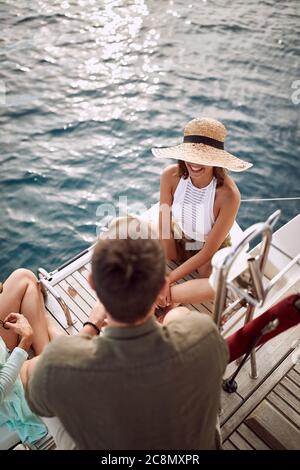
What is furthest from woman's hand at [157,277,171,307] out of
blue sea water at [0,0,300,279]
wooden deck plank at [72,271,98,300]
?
blue sea water at [0,0,300,279]

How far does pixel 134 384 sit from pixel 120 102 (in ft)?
22.1

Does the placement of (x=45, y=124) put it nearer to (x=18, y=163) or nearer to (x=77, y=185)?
(x=18, y=163)

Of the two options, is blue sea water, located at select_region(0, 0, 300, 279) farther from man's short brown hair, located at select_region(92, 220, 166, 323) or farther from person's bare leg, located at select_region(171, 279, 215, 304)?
man's short brown hair, located at select_region(92, 220, 166, 323)

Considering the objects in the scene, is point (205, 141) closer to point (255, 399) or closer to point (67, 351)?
point (255, 399)

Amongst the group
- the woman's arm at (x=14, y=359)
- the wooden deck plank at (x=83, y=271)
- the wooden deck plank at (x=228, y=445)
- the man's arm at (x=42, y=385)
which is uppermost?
the man's arm at (x=42, y=385)

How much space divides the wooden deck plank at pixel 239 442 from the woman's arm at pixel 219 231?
127 centimetres

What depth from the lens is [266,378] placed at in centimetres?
269

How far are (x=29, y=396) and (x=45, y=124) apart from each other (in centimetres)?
599

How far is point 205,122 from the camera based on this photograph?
9.80 feet

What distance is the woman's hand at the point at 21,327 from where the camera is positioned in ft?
9.08

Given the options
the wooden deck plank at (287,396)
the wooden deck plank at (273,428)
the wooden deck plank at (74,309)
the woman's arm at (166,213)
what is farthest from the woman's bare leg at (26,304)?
the wooden deck plank at (287,396)

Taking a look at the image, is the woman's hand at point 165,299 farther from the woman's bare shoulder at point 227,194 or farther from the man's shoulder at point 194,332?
the man's shoulder at point 194,332

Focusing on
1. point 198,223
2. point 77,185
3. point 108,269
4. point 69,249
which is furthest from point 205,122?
point 77,185
